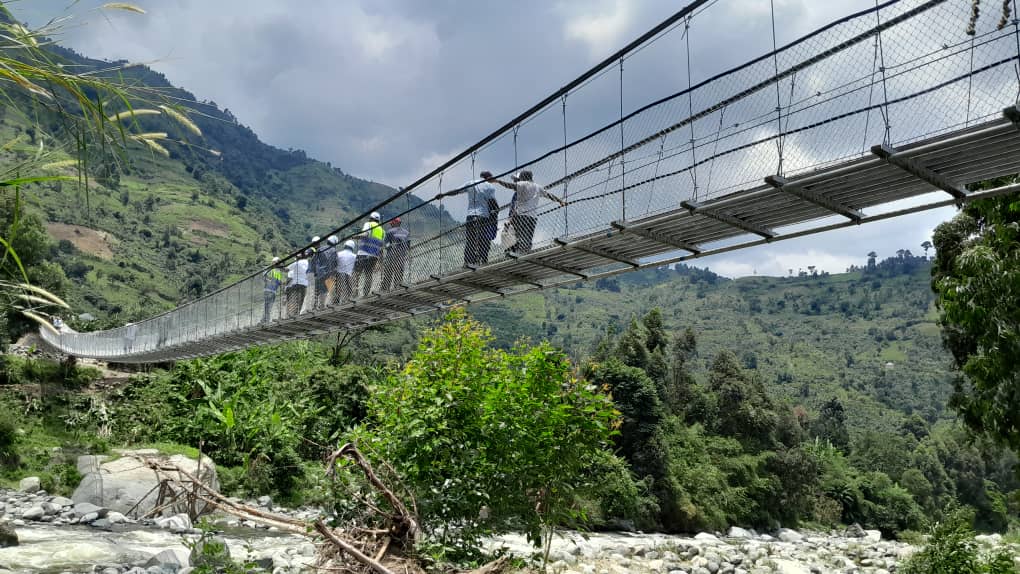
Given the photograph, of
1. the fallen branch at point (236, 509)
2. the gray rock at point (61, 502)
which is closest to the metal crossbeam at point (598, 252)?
the fallen branch at point (236, 509)

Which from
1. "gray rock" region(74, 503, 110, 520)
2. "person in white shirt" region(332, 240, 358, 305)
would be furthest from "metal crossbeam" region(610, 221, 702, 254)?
"gray rock" region(74, 503, 110, 520)

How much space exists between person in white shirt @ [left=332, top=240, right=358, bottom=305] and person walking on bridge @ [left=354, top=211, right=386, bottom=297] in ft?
0.42

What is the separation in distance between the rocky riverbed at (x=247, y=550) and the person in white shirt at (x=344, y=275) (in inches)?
116

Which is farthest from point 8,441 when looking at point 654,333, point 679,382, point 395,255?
point 679,382

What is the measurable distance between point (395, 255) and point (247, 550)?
3261mm

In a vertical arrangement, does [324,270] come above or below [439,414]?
above

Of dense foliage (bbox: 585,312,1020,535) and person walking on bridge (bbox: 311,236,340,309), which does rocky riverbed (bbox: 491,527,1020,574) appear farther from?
person walking on bridge (bbox: 311,236,340,309)

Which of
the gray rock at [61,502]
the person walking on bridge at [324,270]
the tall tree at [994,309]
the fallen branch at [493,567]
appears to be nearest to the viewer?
the fallen branch at [493,567]

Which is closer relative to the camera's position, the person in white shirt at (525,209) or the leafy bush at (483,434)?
the leafy bush at (483,434)

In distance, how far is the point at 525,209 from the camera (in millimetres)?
6305

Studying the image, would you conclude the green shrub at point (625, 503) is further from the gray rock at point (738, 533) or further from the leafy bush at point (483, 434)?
the leafy bush at point (483, 434)

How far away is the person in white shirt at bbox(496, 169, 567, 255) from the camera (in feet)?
20.1

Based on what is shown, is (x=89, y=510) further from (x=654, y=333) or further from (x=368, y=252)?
(x=654, y=333)

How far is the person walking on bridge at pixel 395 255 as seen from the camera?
306 inches
